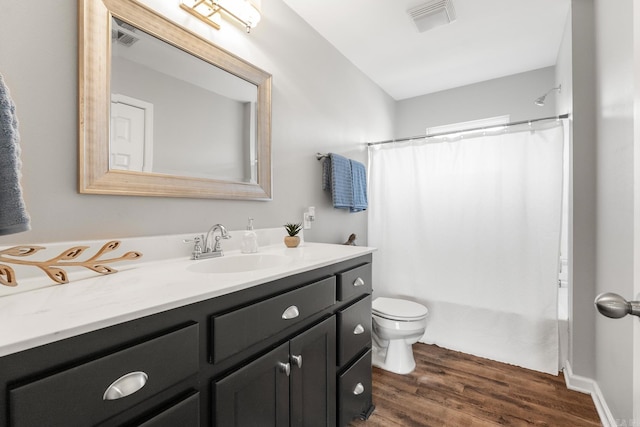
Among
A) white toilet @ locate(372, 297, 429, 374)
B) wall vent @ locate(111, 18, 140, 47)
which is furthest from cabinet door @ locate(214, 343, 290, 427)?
wall vent @ locate(111, 18, 140, 47)

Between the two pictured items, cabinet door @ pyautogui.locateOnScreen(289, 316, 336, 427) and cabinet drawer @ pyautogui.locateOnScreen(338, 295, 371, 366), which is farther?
cabinet drawer @ pyautogui.locateOnScreen(338, 295, 371, 366)

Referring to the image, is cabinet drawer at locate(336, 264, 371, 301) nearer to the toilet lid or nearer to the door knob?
the toilet lid

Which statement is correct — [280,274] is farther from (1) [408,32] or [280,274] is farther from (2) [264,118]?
(1) [408,32]

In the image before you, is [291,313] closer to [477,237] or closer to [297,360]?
[297,360]

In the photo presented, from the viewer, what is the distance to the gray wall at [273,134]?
35.7 inches

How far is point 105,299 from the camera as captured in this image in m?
0.69

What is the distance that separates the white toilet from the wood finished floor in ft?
0.26

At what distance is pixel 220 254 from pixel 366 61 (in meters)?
2.17

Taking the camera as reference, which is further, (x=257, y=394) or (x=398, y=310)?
(x=398, y=310)

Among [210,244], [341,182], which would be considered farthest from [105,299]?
[341,182]

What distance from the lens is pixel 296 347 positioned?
1049 millimetres

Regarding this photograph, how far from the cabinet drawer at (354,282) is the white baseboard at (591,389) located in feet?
4.38

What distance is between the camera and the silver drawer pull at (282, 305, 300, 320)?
39.7 inches

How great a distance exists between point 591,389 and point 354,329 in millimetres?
1572
